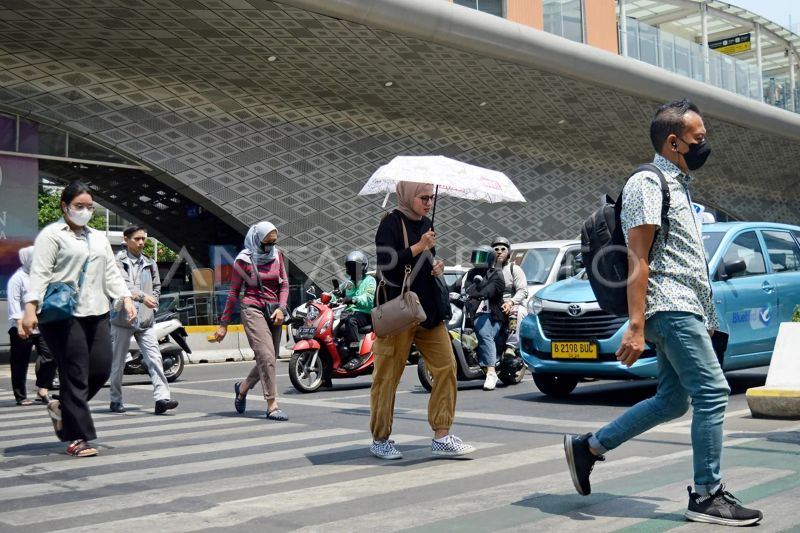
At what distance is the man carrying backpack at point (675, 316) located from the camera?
417 centimetres

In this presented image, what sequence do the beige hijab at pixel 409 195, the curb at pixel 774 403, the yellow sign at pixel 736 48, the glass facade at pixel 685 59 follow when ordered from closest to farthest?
the beige hijab at pixel 409 195, the curb at pixel 774 403, the glass facade at pixel 685 59, the yellow sign at pixel 736 48

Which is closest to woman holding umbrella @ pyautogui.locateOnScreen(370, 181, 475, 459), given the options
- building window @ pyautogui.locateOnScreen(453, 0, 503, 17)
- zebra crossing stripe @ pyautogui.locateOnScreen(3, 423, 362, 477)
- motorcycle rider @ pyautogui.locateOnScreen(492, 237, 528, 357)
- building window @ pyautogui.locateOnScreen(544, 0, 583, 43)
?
zebra crossing stripe @ pyautogui.locateOnScreen(3, 423, 362, 477)

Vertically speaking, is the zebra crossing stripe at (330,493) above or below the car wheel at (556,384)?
below

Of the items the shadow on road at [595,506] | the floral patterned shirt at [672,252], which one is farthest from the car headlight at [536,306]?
the floral patterned shirt at [672,252]

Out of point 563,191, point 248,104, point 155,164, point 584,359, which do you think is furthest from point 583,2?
point 584,359

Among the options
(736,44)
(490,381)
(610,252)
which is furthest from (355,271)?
(736,44)

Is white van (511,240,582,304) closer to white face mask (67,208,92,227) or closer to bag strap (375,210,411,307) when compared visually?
bag strap (375,210,411,307)

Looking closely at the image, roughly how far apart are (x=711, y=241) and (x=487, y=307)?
269cm

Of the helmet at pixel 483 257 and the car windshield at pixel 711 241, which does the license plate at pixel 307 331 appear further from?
the car windshield at pixel 711 241

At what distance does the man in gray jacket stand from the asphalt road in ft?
1.15

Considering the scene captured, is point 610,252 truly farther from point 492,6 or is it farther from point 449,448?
point 492,6

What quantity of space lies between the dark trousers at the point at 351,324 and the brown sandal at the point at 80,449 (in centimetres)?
522

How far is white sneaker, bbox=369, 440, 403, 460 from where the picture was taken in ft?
20.0

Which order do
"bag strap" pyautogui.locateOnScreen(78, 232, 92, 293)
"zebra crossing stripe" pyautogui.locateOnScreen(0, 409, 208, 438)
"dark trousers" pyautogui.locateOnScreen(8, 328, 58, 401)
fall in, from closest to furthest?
"bag strap" pyautogui.locateOnScreen(78, 232, 92, 293) < "zebra crossing stripe" pyautogui.locateOnScreen(0, 409, 208, 438) < "dark trousers" pyautogui.locateOnScreen(8, 328, 58, 401)
